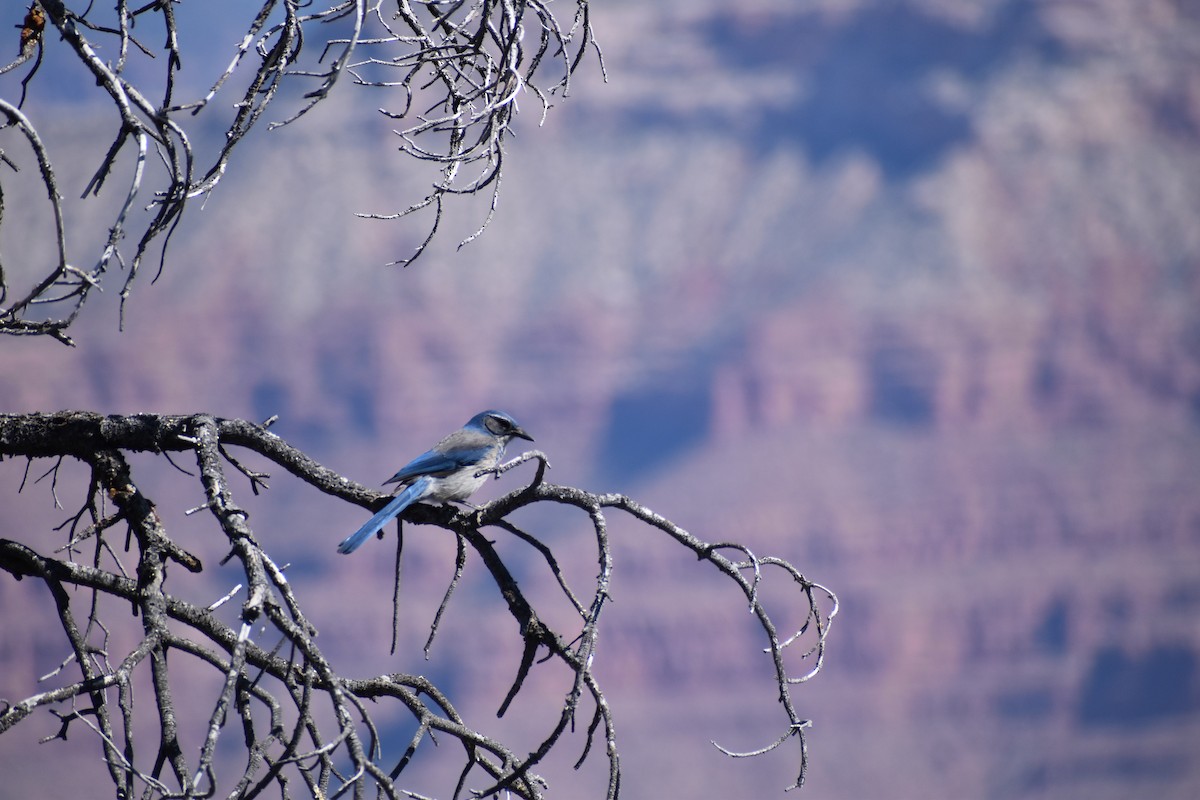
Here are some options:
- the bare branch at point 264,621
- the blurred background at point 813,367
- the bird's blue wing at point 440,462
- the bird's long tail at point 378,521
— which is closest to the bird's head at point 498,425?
the bird's blue wing at point 440,462

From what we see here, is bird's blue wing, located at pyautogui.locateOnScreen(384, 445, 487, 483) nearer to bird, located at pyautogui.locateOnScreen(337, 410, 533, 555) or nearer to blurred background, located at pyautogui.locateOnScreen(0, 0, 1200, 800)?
bird, located at pyautogui.locateOnScreen(337, 410, 533, 555)

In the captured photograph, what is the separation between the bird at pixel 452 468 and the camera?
20.3ft

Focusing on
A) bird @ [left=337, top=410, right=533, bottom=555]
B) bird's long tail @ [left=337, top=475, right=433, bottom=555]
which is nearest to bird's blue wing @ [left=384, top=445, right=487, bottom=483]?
bird @ [left=337, top=410, right=533, bottom=555]

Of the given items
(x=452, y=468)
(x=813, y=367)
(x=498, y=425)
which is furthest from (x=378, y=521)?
(x=813, y=367)

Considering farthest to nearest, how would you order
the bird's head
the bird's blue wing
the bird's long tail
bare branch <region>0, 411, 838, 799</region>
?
the bird's head, the bird's blue wing, the bird's long tail, bare branch <region>0, 411, 838, 799</region>

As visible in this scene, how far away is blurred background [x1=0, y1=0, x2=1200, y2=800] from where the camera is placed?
87062mm

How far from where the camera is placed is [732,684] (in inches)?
3455

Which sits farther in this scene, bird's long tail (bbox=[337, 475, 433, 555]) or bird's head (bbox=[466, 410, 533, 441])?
bird's head (bbox=[466, 410, 533, 441])

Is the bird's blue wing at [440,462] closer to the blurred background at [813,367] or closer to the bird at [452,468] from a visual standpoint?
the bird at [452,468]

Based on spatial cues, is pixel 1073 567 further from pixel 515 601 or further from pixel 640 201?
pixel 515 601

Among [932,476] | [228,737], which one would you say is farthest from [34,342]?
[932,476]

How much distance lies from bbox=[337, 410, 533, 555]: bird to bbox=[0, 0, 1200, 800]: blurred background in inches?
2964

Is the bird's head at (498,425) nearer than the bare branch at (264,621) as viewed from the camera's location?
No

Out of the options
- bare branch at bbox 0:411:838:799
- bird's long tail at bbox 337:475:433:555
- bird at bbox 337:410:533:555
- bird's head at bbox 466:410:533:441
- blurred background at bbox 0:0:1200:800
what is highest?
blurred background at bbox 0:0:1200:800
